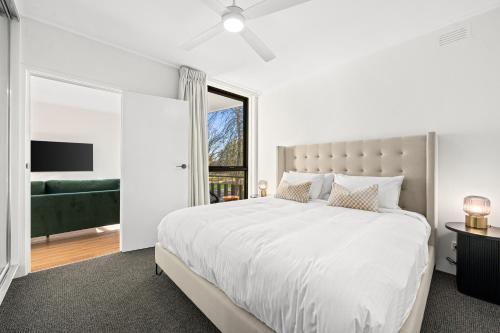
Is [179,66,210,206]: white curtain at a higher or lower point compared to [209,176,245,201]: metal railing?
higher

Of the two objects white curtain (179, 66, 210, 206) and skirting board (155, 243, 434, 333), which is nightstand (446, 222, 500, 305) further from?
white curtain (179, 66, 210, 206)

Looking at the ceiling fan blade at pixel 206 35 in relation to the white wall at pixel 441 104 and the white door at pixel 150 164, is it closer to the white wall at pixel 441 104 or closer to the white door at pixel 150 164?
the white door at pixel 150 164

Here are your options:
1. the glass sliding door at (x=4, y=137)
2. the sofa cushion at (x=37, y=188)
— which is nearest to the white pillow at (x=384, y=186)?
the glass sliding door at (x=4, y=137)

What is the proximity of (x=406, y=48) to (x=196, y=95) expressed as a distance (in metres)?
2.74

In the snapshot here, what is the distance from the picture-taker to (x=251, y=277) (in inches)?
46.0

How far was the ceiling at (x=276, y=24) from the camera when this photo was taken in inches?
81.5

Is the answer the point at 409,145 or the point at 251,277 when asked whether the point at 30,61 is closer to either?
the point at 251,277

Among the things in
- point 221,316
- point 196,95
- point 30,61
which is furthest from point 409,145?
point 30,61

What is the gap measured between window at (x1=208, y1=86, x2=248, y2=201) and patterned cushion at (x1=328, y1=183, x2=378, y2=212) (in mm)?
2347

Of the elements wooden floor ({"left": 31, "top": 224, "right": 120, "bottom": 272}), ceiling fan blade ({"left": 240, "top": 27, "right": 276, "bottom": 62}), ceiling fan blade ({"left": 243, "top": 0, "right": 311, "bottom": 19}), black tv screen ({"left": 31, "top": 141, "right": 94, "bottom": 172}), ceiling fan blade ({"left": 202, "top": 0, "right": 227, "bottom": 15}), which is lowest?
wooden floor ({"left": 31, "top": 224, "right": 120, "bottom": 272})

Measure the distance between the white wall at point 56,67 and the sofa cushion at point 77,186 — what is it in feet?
A: 7.87

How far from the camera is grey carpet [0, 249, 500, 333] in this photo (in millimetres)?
1530

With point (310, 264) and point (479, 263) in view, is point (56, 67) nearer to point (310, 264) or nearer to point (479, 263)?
point (310, 264)

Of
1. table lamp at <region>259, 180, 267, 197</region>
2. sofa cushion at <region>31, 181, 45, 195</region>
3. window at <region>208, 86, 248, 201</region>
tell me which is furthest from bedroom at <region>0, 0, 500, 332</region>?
sofa cushion at <region>31, 181, 45, 195</region>
